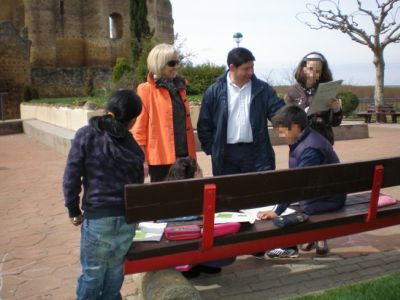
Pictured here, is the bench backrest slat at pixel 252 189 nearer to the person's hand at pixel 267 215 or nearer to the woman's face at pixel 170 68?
the person's hand at pixel 267 215

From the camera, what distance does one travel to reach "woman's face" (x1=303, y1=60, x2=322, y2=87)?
13.3 ft

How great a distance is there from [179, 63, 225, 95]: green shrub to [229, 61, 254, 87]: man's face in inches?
493

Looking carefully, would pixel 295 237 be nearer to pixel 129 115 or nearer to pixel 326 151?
pixel 326 151

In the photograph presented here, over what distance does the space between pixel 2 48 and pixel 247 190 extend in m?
28.3

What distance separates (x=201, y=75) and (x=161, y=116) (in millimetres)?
13033

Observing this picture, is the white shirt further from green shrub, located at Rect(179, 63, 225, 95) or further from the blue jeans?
green shrub, located at Rect(179, 63, 225, 95)

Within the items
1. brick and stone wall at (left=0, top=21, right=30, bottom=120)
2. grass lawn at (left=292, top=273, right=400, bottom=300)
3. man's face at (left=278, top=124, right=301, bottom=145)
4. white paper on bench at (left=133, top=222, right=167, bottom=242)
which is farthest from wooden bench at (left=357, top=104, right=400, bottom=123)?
brick and stone wall at (left=0, top=21, right=30, bottom=120)

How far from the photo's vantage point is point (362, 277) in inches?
144

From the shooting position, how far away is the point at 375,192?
3.54 m

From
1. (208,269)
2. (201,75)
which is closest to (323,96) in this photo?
(208,269)

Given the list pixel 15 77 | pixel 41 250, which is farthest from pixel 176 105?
pixel 15 77

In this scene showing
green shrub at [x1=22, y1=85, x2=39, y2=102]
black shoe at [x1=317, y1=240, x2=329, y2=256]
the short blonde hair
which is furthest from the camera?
green shrub at [x1=22, y1=85, x2=39, y2=102]

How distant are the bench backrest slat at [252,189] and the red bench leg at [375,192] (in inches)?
1.4

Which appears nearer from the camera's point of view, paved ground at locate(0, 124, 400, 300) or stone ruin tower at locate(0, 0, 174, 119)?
paved ground at locate(0, 124, 400, 300)
